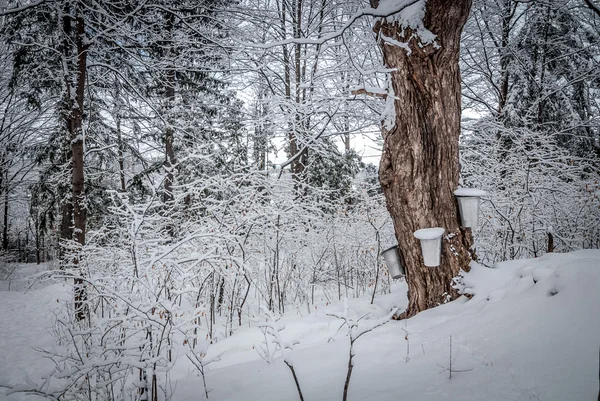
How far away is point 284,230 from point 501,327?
11.6 ft

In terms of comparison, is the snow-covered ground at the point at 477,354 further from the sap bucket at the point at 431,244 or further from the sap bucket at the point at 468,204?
the sap bucket at the point at 468,204

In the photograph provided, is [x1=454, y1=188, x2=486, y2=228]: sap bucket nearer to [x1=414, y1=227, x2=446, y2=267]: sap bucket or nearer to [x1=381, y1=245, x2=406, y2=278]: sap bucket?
Result: [x1=414, y1=227, x2=446, y2=267]: sap bucket

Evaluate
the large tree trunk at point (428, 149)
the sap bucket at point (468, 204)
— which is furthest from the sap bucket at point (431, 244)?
the sap bucket at point (468, 204)

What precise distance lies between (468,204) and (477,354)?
147 centimetres

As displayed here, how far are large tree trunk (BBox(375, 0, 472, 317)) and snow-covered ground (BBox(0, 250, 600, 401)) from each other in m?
0.26

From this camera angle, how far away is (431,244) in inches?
98.9

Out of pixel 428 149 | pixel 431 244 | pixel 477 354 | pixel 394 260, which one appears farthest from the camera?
pixel 394 260

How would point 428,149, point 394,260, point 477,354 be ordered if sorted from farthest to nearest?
point 394,260
point 428,149
point 477,354

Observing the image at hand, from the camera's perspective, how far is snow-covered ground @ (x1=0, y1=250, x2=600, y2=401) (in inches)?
48.6

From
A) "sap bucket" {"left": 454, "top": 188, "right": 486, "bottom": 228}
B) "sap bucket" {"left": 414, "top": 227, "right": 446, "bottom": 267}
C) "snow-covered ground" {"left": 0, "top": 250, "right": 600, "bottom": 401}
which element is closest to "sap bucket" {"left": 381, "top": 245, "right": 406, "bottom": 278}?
"sap bucket" {"left": 414, "top": 227, "right": 446, "bottom": 267}

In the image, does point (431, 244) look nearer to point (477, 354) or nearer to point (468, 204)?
point (468, 204)

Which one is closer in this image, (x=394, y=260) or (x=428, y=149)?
(x=428, y=149)

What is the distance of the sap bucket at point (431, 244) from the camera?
2.47 meters

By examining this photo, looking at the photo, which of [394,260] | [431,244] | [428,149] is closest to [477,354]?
[431,244]
